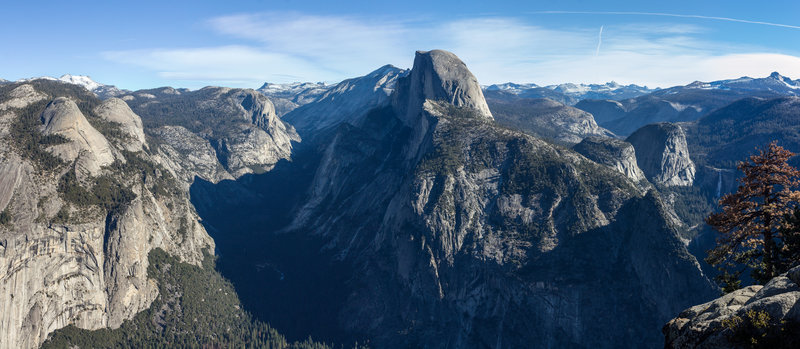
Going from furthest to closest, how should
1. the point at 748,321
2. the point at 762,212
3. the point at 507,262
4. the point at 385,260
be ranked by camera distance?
the point at 385,260 < the point at 507,262 < the point at 762,212 < the point at 748,321

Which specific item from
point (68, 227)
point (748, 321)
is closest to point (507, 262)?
point (748, 321)

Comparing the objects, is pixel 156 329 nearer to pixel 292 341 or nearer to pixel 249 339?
pixel 249 339

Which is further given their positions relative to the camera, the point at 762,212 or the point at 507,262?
the point at 507,262

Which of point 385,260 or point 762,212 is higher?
Result: point 762,212

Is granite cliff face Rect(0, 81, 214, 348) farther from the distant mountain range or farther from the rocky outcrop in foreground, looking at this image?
the rocky outcrop in foreground

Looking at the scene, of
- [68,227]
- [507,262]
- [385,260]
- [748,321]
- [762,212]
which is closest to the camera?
[748,321]

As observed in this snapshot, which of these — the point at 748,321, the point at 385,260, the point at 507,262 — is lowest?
the point at 385,260

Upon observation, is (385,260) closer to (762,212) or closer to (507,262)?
(507,262)

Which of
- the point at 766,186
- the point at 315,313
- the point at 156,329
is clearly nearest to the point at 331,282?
the point at 315,313
